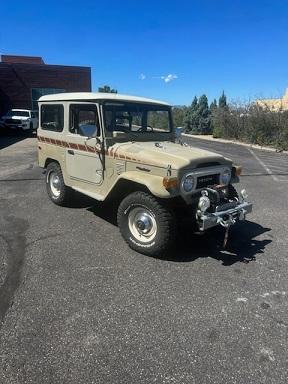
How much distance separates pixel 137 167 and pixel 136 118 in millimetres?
1322

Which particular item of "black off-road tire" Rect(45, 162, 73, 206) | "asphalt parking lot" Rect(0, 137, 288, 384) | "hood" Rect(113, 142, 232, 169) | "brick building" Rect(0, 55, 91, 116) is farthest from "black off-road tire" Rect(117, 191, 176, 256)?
"brick building" Rect(0, 55, 91, 116)

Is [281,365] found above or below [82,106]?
below

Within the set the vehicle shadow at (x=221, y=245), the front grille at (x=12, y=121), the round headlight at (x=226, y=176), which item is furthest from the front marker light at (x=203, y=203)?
the front grille at (x=12, y=121)

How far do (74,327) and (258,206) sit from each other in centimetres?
532

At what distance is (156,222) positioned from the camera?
15.0 ft

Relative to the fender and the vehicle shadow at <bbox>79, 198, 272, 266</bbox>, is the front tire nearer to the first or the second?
the vehicle shadow at <bbox>79, 198, 272, 266</bbox>

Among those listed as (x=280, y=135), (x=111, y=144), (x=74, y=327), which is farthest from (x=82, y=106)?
(x=280, y=135)

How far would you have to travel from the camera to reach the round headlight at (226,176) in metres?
5.18

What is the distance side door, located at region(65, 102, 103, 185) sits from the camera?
17.9 ft

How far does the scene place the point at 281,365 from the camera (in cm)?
283

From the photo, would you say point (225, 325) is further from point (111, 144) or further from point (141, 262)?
point (111, 144)

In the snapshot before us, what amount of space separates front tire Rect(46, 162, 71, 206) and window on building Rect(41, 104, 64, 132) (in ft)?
2.43

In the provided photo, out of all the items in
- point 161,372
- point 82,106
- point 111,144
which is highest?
point 82,106

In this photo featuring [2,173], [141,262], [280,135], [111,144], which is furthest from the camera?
[280,135]
